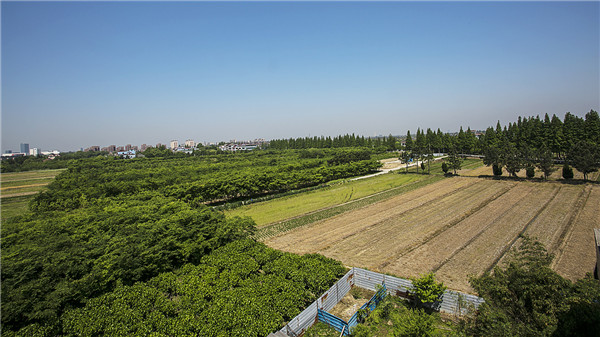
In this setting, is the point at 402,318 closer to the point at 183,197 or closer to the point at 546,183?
the point at 183,197

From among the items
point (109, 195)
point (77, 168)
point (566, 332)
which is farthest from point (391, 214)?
point (77, 168)

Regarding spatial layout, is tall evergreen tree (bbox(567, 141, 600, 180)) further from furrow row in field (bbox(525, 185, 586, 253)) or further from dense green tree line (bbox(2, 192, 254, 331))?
dense green tree line (bbox(2, 192, 254, 331))

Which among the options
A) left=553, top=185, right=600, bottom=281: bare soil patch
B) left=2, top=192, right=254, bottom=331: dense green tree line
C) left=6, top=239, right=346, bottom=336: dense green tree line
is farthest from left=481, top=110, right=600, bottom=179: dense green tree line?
left=2, top=192, right=254, bottom=331: dense green tree line

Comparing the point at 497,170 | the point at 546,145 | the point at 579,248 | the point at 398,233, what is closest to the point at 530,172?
the point at 497,170

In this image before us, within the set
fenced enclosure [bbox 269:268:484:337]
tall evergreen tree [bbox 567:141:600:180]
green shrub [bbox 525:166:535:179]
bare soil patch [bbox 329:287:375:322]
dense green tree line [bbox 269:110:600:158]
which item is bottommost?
bare soil patch [bbox 329:287:375:322]

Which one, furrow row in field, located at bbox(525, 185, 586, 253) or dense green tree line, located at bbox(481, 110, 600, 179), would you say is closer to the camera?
furrow row in field, located at bbox(525, 185, 586, 253)

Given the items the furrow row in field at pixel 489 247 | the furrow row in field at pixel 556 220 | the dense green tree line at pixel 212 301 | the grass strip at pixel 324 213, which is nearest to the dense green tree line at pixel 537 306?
the furrow row in field at pixel 489 247

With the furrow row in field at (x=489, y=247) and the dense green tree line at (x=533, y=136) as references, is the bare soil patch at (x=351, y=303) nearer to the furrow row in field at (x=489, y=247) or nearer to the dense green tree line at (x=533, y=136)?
the furrow row in field at (x=489, y=247)
